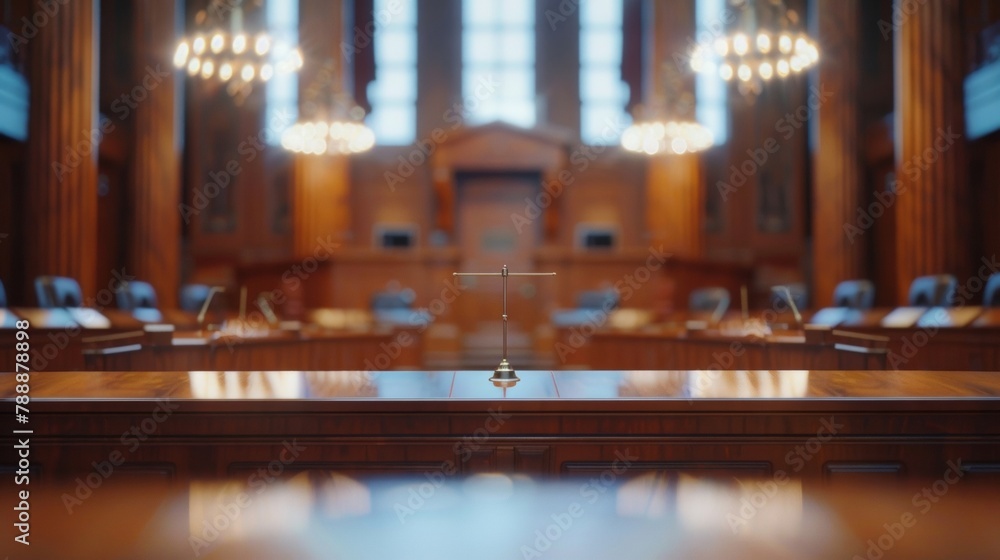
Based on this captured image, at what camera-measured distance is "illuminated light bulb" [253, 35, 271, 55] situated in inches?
183

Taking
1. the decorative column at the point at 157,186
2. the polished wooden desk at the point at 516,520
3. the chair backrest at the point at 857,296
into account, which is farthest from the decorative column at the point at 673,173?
the polished wooden desk at the point at 516,520

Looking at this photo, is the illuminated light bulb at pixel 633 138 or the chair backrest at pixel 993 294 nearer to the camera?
the chair backrest at pixel 993 294

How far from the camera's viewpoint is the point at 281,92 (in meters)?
10.6

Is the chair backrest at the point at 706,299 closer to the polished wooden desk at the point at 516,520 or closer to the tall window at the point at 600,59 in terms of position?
the tall window at the point at 600,59

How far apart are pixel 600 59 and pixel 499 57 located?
5.11 feet

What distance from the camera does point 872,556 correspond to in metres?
1.28

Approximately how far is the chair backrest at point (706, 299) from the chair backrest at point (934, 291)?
187cm

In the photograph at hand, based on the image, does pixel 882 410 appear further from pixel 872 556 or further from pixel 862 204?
pixel 862 204

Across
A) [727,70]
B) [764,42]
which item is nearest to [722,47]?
[727,70]

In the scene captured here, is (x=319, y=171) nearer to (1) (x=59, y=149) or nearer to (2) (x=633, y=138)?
(1) (x=59, y=149)

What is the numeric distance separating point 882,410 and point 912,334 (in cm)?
309

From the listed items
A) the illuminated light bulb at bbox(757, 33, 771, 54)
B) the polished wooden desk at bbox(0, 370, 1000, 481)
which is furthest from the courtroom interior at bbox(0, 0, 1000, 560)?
the illuminated light bulb at bbox(757, 33, 771, 54)

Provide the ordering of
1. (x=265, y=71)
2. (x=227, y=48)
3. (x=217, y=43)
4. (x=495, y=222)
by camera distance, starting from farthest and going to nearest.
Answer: (x=495, y=222) → (x=265, y=71) → (x=227, y=48) → (x=217, y=43)

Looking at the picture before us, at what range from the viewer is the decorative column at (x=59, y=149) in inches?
231
